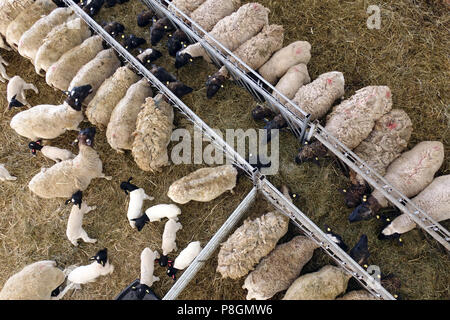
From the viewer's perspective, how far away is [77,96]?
4047 millimetres

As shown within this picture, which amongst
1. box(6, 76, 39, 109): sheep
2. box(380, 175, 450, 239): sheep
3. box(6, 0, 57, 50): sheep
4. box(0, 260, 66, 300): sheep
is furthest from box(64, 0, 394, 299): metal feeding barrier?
box(6, 0, 57, 50): sheep

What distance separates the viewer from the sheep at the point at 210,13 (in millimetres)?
4387

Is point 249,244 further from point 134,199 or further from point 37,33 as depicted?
point 37,33

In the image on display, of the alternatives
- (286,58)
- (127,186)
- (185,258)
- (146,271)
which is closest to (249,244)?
(185,258)

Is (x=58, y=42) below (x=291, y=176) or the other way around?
the other way around

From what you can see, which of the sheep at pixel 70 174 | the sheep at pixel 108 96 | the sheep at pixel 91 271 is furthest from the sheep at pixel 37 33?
the sheep at pixel 91 271

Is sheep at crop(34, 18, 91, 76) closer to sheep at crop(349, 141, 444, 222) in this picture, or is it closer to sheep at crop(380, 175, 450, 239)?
sheep at crop(349, 141, 444, 222)

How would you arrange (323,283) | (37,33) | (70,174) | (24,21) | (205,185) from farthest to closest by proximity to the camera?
(24,21) → (37,33) → (70,174) → (205,185) → (323,283)

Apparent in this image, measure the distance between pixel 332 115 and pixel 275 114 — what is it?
2.31 ft

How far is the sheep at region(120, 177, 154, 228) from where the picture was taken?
3842 millimetres

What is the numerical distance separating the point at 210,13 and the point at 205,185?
2.42 meters

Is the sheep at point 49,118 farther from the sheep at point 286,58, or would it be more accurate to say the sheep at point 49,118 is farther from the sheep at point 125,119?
the sheep at point 286,58

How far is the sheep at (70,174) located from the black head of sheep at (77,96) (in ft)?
1.12
